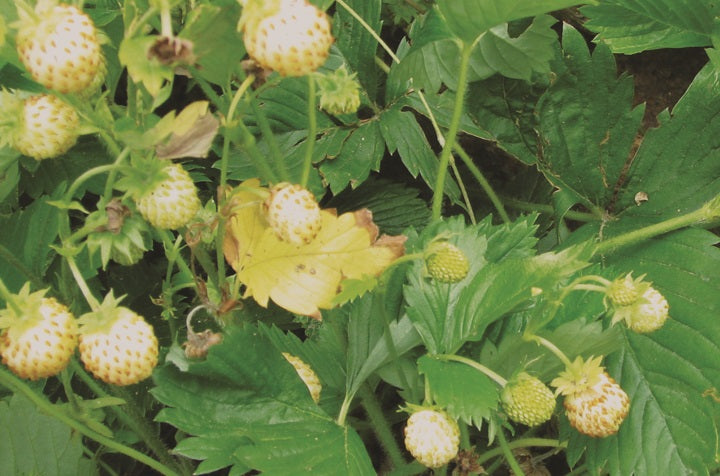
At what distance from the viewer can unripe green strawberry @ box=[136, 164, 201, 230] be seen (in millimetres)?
763

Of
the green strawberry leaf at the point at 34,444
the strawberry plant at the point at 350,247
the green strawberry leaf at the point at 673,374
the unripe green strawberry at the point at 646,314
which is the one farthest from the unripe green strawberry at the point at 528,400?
the green strawberry leaf at the point at 34,444

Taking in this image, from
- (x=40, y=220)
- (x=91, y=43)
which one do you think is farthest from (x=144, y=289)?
(x=91, y=43)

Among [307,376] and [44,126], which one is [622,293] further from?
[44,126]

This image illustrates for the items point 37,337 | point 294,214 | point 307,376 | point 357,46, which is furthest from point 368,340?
point 357,46

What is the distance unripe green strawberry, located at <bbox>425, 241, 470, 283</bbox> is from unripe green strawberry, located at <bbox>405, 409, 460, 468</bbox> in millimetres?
171

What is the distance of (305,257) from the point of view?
1010mm

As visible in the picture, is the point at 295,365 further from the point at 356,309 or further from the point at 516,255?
the point at 516,255

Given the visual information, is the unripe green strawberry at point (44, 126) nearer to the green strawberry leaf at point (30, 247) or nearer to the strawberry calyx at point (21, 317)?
the strawberry calyx at point (21, 317)

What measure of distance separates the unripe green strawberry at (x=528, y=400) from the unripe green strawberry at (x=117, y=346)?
436 millimetres

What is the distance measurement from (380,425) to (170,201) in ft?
1.88

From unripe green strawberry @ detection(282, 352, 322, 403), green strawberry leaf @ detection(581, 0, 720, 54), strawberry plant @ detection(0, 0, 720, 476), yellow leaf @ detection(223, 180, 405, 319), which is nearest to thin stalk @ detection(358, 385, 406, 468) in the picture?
strawberry plant @ detection(0, 0, 720, 476)

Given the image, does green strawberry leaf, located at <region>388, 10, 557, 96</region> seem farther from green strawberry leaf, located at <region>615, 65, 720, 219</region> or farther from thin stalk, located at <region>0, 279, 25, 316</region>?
thin stalk, located at <region>0, 279, 25, 316</region>

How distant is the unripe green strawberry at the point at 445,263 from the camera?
35.1 inches

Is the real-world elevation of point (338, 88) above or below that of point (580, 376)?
above
